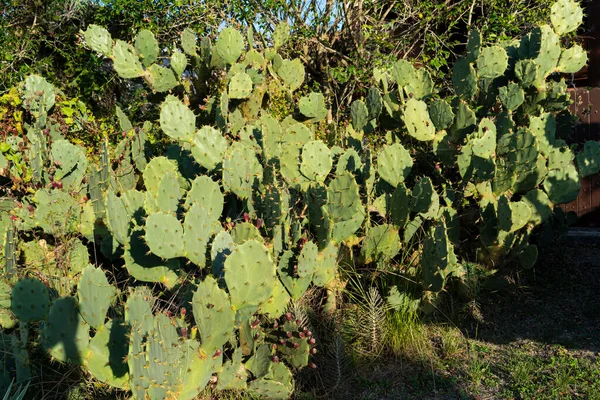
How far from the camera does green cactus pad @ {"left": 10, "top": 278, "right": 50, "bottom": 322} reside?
3113 mm

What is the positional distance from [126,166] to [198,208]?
1.88 meters

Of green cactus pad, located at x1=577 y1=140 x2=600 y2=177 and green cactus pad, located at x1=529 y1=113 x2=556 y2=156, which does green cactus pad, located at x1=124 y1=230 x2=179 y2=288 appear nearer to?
green cactus pad, located at x1=529 y1=113 x2=556 y2=156

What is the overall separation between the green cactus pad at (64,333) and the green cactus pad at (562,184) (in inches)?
142

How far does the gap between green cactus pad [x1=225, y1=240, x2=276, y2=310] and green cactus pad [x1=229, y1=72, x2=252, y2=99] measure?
244 centimetres

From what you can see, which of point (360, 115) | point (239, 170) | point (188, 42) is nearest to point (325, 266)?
point (239, 170)

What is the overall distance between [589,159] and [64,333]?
4.10 meters

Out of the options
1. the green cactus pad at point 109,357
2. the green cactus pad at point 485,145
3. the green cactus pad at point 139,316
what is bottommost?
the green cactus pad at point 109,357

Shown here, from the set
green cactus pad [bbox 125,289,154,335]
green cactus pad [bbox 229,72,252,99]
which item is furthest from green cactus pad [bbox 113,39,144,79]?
green cactus pad [bbox 125,289,154,335]

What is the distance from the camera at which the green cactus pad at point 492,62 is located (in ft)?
16.8

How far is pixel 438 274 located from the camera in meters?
4.27

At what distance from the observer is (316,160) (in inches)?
180

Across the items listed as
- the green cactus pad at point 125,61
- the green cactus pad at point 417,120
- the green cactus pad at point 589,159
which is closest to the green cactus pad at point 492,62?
the green cactus pad at point 417,120

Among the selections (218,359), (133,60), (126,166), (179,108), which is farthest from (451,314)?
(133,60)

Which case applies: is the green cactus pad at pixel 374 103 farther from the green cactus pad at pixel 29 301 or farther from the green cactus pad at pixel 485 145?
the green cactus pad at pixel 29 301
